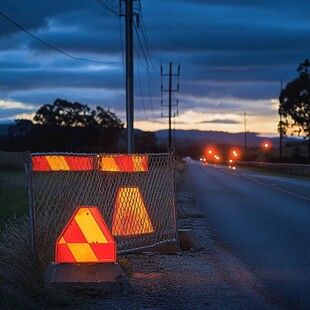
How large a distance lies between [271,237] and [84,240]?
6.16 metres

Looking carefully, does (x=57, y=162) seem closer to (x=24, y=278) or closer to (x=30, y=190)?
(x=30, y=190)

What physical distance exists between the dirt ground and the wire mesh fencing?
1.87 feet

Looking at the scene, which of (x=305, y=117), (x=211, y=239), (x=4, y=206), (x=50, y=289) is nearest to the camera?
(x=50, y=289)

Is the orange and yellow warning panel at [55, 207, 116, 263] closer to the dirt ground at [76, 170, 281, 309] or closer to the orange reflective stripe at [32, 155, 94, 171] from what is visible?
the dirt ground at [76, 170, 281, 309]

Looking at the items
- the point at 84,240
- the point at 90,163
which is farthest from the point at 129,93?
the point at 84,240

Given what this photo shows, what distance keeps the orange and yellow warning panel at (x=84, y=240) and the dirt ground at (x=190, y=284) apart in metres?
0.63

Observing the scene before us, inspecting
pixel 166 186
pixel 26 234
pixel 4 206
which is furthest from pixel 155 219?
pixel 4 206

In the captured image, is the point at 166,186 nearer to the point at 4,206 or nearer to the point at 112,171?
the point at 112,171

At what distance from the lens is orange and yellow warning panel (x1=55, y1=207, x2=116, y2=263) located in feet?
26.3

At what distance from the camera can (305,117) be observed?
7081cm

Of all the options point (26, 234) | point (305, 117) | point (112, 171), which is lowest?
point (26, 234)

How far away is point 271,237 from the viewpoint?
13273mm

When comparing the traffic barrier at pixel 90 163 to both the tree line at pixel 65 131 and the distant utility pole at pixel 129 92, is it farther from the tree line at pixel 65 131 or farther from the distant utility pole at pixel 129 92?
the tree line at pixel 65 131

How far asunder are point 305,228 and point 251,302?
294 inches
